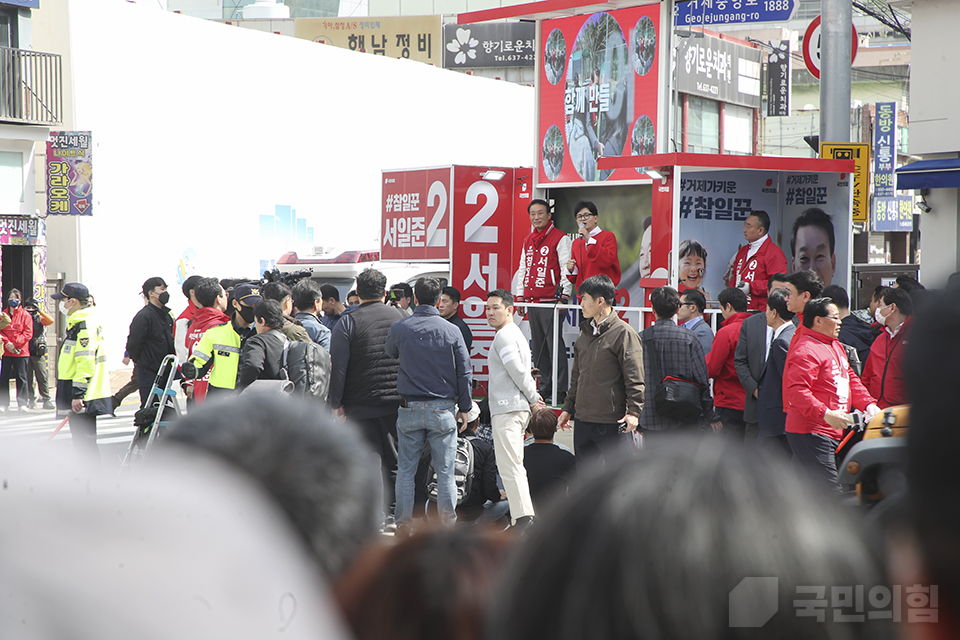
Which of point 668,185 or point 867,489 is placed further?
point 668,185

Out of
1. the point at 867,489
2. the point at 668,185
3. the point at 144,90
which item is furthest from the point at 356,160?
the point at 867,489

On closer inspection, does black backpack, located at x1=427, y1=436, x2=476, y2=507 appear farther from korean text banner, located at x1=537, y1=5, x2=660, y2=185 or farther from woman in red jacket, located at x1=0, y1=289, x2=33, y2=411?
woman in red jacket, located at x1=0, y1=289, x2=33, y2=411

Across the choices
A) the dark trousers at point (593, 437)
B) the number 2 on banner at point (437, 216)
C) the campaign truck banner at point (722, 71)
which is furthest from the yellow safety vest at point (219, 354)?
the campaign truck banner at point (722, 71)

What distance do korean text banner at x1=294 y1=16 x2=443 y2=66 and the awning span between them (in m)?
36.2

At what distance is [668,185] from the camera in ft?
32.6

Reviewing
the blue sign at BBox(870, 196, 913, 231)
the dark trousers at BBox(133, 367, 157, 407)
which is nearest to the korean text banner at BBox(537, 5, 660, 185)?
the dark trousers at BBox(133, 367, 157, 407)

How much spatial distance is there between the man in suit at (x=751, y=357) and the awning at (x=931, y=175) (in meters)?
6.54

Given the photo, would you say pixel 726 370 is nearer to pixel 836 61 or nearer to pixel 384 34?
pixel 836 61

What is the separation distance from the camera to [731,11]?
405 inches

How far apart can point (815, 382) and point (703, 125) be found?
95.0 feet

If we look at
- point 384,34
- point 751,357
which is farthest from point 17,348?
point 384,34

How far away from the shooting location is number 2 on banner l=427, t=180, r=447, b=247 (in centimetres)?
1244

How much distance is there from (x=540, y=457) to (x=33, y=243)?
17.2 meters

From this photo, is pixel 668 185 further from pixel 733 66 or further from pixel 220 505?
pixel 733 66
